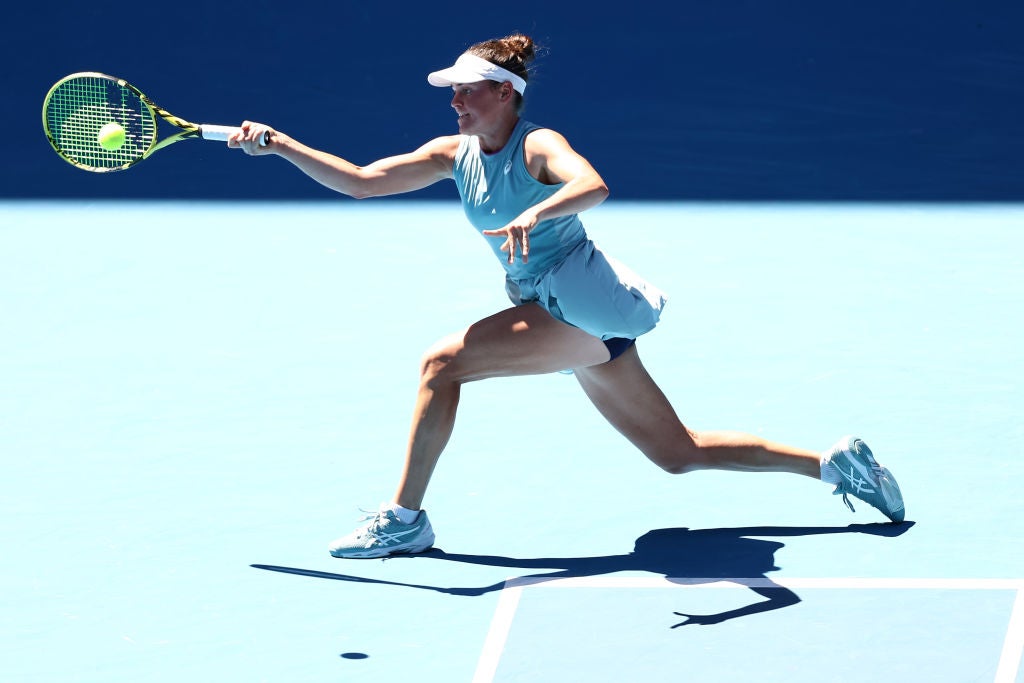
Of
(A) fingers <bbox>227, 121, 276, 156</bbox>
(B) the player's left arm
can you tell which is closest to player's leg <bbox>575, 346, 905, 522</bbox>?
(B) the player's left arm

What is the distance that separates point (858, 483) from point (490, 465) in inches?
53.5

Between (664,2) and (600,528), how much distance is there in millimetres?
7615

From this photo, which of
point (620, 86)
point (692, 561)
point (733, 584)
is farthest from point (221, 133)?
point (620, 86)

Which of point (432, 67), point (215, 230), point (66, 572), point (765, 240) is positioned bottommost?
point (66, 572)

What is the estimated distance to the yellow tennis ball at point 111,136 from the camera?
589cm

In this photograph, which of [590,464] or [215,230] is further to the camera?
[215,230]

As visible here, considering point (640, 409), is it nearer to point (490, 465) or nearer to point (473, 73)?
point (490, 465)

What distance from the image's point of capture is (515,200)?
5191mm

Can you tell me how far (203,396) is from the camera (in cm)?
686

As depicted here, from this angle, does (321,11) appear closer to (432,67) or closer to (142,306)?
(432,67)

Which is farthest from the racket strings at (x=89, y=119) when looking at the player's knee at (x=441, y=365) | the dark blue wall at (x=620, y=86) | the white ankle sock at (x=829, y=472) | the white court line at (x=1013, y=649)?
the dark blue wall at (x=620, y=86)

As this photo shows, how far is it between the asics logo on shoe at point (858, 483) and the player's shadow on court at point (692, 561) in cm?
13

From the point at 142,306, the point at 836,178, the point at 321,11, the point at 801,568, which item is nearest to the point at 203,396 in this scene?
the point at 142,306

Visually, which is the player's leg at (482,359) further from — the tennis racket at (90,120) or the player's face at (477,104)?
the tennis racket at (90,120)
